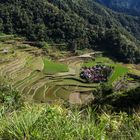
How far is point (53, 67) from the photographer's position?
6781cm

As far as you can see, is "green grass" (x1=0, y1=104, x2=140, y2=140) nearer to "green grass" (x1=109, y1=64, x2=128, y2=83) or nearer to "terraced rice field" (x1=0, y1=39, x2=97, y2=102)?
"terraced rice field" (x1=0, y1=39, x2=97, y2=102)

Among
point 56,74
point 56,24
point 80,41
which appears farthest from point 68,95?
point 56,24

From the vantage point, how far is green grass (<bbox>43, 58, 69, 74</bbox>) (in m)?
65.3

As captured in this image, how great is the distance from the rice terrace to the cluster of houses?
52cm

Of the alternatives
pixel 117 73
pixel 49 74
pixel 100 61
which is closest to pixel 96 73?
pixel 117 73

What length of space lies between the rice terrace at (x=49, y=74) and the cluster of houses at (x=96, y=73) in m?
0.52

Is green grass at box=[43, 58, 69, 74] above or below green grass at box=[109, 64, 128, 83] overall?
above

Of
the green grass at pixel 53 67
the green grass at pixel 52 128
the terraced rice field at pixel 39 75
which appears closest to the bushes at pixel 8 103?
the green grass at pixel 52 128

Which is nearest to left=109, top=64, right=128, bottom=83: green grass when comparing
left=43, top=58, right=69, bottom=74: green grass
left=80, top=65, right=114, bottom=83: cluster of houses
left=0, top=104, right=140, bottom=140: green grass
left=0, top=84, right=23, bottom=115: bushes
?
left=80, top=65, right=114, bottom=83: cluster of houses

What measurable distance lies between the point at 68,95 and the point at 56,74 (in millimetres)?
10272

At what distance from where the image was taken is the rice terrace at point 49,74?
53281 millimetres

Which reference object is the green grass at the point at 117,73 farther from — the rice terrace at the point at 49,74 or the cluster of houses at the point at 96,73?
the cluster of houses at the point at 96,73

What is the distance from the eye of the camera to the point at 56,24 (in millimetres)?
100312

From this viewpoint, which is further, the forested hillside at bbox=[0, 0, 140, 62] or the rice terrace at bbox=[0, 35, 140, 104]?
the forested hillside at bbox=[0, 0, 140, 62]
